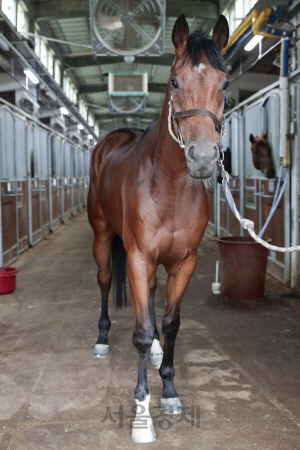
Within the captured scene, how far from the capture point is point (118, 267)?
303 cm

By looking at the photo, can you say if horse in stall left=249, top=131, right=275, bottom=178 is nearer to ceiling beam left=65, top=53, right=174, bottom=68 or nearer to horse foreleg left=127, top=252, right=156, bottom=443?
horse foreleg left=127, top=252, right=156, bottom=443

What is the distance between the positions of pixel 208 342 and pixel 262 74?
3500mm

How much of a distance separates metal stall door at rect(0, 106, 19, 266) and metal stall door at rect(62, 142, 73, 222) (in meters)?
5.32

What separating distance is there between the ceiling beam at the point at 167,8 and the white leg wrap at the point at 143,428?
6.83m

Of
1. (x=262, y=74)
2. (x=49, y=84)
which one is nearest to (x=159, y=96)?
(x=49, y=84)

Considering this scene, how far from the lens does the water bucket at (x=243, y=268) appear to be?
3979 mm

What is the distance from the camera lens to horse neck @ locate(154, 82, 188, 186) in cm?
188

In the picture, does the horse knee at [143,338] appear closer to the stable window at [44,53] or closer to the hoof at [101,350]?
the hoof at [101,350]

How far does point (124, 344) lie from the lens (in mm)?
2953

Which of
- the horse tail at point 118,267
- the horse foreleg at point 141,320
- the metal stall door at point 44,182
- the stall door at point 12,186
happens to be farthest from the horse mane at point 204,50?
the metal stall door at point 44,182

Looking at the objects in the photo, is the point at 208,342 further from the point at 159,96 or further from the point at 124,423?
the point at 159,96

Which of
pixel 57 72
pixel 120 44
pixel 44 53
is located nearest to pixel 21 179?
pixel 120 44

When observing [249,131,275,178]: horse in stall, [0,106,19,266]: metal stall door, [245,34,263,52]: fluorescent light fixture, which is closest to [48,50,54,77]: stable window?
[0,106,19,266]: metal stall door

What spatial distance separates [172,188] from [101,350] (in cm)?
130
